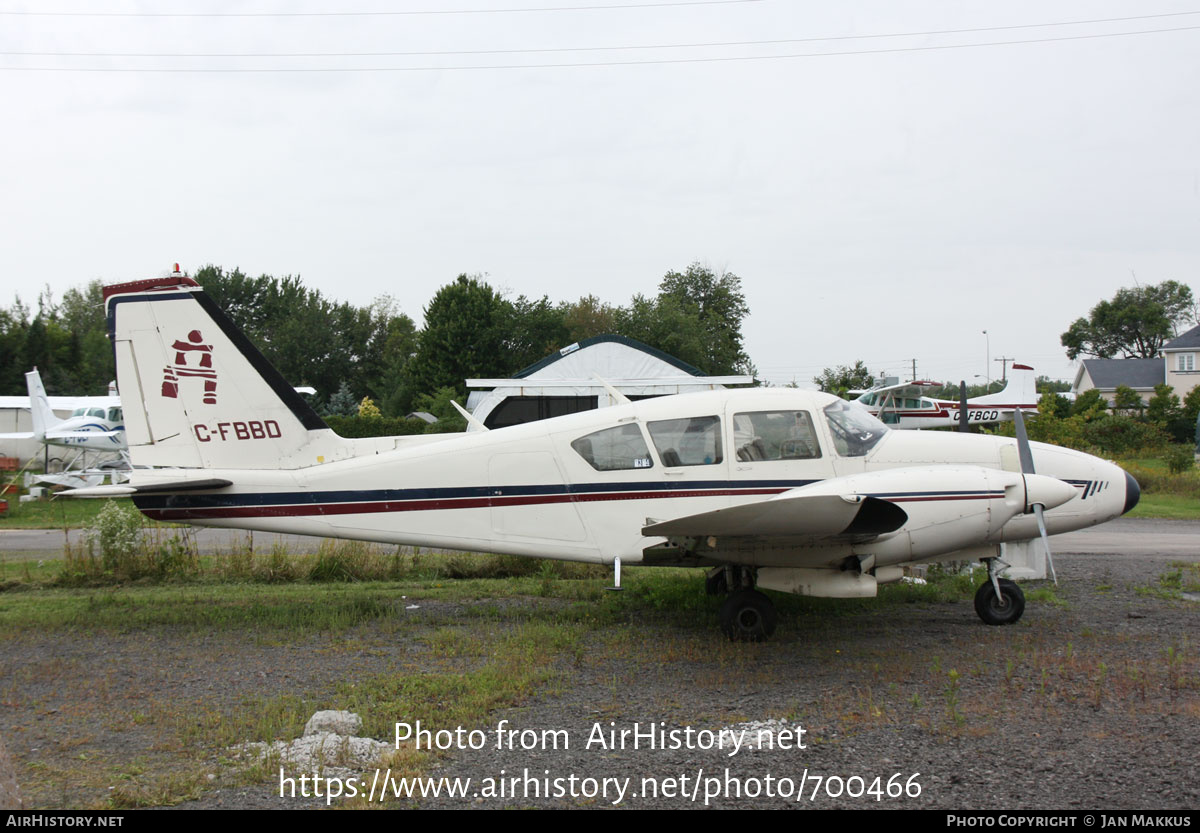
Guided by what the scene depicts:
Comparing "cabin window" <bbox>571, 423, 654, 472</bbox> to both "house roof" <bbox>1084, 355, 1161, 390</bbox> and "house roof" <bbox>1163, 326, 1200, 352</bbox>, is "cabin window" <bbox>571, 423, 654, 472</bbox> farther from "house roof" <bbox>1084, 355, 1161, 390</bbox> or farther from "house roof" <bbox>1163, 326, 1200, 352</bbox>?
"house roof" <bbox>1084, 355, 1161, 390</bbox>

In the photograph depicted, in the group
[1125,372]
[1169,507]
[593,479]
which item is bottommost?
[1169,507]

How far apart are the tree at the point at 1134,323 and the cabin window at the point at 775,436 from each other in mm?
89687

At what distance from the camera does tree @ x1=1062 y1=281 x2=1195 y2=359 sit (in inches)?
3243

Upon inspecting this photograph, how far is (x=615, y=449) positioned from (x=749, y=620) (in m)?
2.05

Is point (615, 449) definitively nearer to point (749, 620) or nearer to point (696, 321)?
point (749, 620)

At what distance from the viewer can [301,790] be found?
15.0 feet

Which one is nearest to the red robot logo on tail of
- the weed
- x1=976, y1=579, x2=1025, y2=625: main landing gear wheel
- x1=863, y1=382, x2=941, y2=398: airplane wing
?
the weed

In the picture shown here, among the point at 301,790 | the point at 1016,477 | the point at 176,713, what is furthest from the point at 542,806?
the point at 1016,477

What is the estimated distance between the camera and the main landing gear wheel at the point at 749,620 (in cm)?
780

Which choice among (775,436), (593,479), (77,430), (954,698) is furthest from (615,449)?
(77,430)

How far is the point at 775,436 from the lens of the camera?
8.24m

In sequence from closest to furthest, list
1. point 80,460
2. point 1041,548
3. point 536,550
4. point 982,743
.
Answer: point 982,743, point 536,550, point 1041,548, point 80,460
